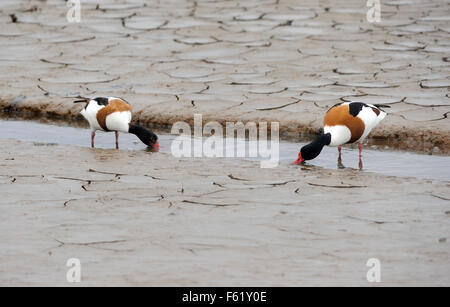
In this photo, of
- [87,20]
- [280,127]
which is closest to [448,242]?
[280,127]

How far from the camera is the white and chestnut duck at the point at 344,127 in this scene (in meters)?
5.96

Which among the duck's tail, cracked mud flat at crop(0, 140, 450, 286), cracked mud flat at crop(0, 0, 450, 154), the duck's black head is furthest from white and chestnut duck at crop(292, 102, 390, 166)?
the duck's tail

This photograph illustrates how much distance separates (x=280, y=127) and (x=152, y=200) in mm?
2188

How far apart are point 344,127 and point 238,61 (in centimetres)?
298

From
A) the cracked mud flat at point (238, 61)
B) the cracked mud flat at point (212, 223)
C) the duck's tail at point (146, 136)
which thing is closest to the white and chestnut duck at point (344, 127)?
the cracked mud flat at point (212, 223)

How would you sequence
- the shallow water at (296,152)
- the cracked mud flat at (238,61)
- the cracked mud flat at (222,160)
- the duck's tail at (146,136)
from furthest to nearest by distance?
the cracked mud flat at (238,61)
the duck's tail at (146,136)
the shallow water at (296,152)
the cracked mud flat at (222,160)

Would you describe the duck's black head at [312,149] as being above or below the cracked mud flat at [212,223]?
above

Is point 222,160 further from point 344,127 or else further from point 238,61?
point 238,61

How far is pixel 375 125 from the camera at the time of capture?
20.6 feet

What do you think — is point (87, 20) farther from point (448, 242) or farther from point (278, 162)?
point (448, 242)

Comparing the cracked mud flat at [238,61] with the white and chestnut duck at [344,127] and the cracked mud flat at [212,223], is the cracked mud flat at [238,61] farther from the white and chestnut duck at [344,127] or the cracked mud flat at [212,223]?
the cracked mud flat at [212,223]

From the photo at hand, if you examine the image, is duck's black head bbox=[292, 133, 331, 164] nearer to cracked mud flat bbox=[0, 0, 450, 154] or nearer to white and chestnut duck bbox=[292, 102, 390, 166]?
white and chestnut duck bbox=[292, 102, 390, 166]

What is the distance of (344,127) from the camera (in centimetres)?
601

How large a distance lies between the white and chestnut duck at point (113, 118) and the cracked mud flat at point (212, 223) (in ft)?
1.26
